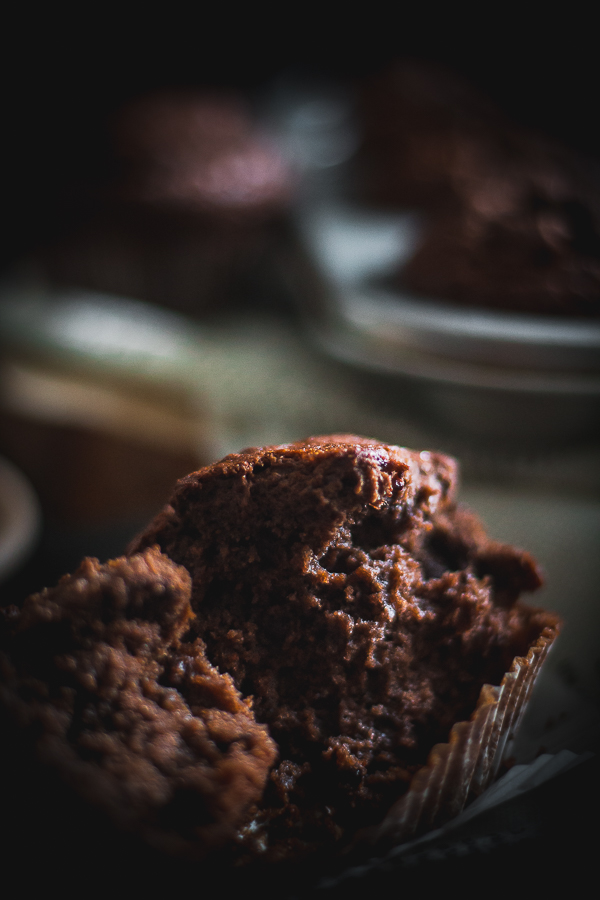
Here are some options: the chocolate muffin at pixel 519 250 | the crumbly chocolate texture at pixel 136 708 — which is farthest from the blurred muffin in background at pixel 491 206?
the crumbly chocolate texture at pixel 136 708

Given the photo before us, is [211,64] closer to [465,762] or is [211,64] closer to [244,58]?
[244,58]

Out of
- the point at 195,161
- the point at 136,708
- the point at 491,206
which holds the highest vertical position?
the point at 195,161

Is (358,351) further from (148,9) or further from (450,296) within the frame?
(148,9)

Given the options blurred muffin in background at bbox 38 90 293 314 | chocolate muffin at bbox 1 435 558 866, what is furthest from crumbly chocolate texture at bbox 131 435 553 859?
blurred muffin in background at bbox 38 90 293 314

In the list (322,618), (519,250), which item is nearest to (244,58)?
(519,250)

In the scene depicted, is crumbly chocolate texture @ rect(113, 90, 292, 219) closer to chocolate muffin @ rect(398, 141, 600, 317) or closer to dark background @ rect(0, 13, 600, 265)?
dark background @ rect(0, 13, 600, 265)

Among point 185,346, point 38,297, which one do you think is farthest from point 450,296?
point 38,297

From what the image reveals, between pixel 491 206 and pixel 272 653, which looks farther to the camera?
pixel 491 206
